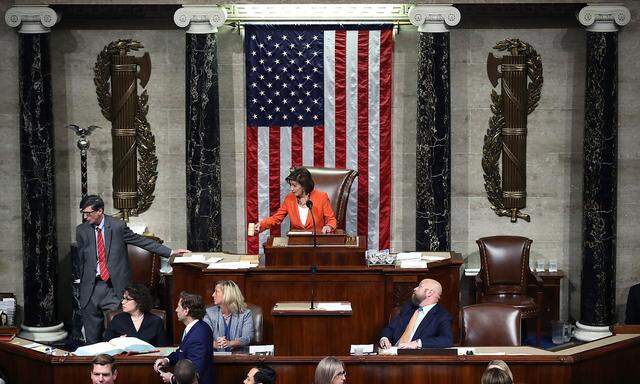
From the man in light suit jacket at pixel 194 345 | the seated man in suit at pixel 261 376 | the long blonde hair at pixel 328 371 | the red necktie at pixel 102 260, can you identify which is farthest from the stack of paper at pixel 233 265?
the long blonde hair at pixel 328 371

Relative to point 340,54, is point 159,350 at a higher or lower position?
lower

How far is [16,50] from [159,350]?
6.00 m

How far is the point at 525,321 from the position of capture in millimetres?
14508

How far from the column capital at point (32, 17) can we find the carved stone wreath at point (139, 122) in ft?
3.02

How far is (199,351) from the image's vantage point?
973 cm

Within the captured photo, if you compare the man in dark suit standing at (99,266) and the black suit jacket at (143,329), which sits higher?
the man in dark suit standing at (99,266)

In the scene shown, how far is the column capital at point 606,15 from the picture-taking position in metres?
14.3

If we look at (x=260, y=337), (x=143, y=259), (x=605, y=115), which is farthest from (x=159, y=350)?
(x=605, y=115)

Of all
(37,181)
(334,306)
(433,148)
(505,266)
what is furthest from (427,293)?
(37,181)

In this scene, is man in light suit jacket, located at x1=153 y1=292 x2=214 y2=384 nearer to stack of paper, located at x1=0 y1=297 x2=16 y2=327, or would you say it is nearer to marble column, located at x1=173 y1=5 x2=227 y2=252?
marble column, located at x1=173 y1=5 x2=227 y2=252

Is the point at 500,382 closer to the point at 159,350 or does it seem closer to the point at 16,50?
the point at 159,350

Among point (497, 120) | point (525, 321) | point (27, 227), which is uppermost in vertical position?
point (497, 120)

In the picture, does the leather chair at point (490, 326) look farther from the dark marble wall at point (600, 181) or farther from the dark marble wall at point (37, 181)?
the dark marble wall at point (37, 181)

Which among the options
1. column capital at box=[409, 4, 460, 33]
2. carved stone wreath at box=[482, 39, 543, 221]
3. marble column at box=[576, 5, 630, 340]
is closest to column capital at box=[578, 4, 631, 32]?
marble column at box=[576, 5, 630, 340]
